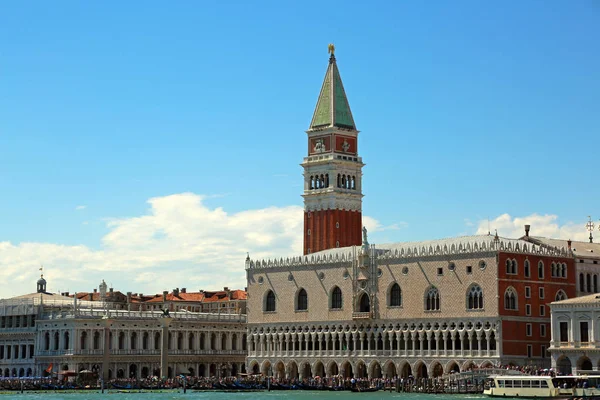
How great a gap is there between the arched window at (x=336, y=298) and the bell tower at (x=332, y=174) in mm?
14755

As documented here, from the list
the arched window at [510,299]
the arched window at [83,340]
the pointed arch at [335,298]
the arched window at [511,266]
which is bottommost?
the arched window at [83,340]

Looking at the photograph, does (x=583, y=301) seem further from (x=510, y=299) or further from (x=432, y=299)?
(x=432, y=299)

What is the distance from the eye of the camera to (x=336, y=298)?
386 ft

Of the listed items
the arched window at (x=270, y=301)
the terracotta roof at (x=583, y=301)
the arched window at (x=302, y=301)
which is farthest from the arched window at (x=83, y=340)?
the terracotta roof at (x=583, y=301)

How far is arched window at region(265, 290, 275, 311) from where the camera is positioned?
408 ft

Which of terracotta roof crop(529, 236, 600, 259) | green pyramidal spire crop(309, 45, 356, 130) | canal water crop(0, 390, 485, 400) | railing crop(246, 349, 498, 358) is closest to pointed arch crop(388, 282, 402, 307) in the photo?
railing crop(246, 349, 498, 358)

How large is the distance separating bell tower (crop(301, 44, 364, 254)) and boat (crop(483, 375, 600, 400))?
1719 inches

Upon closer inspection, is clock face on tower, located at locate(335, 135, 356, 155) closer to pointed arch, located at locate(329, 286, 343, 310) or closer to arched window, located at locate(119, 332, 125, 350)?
pointed arch, located at locate(329, 286, 343, 310)

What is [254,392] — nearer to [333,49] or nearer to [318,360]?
[318,360]

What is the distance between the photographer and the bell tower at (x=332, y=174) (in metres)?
133

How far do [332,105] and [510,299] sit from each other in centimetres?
3792

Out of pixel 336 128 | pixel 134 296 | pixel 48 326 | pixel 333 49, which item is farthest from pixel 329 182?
pixel 134 296

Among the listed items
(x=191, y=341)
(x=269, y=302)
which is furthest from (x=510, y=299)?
(x=191, y=341)

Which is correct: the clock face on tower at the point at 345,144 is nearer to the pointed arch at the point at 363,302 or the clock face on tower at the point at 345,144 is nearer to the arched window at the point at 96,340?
the pointed arch at the point at 363,302
